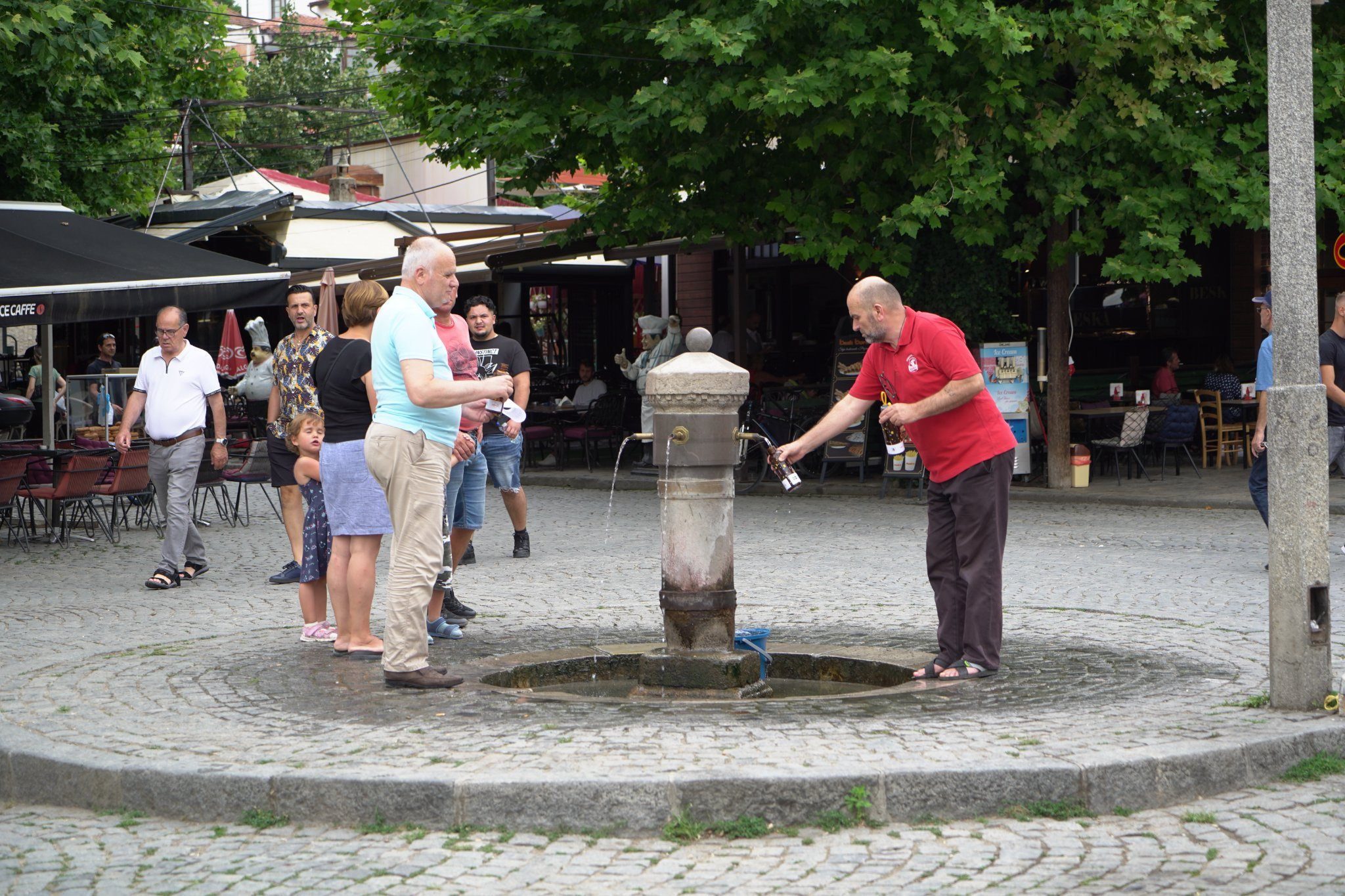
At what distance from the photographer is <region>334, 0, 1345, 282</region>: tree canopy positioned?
14969mm

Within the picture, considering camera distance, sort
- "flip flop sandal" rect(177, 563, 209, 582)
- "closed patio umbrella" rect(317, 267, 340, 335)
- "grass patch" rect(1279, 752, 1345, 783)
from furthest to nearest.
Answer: "closed patio umbrella" rect(317, 267, 340, 335) → "flip flop sandal" rect(177, 563, 209, 582) → "grass patch" rect(1279, 752, 1345, 783)

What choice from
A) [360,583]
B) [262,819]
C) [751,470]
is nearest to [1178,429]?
[751,470]

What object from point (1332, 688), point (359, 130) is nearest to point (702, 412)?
point (1332, 688)

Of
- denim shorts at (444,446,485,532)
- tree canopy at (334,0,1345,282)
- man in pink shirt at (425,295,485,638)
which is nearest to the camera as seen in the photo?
man in pink shirt at (425,295,485,638)

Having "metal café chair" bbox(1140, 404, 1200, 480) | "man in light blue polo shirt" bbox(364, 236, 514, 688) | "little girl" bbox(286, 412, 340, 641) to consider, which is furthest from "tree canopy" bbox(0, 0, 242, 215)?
"metal café chair" bbox(1140, 404, 1200, 480)

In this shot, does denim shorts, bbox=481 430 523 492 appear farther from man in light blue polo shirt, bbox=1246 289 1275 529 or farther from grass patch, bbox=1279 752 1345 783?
grass patch, bbox=1279 752 1345 783

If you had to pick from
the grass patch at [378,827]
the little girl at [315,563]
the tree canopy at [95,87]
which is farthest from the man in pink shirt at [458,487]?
the tree canopy at [95,87]

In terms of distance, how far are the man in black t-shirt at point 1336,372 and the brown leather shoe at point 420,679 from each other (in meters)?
6.33

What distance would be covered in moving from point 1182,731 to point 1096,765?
70 cm

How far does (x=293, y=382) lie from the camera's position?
9531 mm

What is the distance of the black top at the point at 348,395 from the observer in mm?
7641

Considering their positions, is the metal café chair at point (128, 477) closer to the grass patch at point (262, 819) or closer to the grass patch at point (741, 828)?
the grass patch at point (262, 819)

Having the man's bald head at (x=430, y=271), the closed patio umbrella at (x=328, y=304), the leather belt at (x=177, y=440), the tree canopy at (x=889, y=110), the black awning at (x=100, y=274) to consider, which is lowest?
the leather belt at (x=177, y=440)

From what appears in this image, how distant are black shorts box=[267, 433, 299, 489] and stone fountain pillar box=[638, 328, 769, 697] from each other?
376cm
